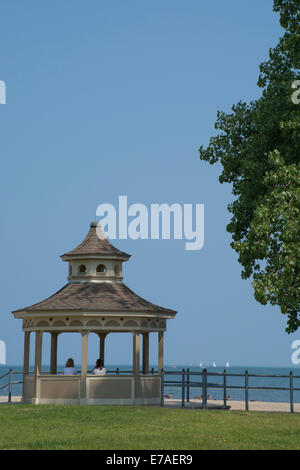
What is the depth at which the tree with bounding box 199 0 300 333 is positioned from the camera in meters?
22.8

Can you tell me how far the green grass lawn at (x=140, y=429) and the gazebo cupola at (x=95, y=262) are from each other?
6711 millimetres

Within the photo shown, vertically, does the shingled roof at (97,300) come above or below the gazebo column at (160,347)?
above

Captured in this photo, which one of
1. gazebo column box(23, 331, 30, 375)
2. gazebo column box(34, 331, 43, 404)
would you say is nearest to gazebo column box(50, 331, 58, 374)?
gazebo column box(23, 331, 30, 375)

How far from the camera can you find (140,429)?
20188 mm

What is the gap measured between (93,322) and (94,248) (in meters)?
3.53

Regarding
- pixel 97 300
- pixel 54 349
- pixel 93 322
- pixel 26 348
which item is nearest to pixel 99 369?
pixel 93 322

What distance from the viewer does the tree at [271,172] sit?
2275 cm

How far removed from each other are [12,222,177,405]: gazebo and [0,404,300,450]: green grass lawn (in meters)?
2.50

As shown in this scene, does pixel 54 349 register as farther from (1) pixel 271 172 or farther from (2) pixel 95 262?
(1) pixel 271 172

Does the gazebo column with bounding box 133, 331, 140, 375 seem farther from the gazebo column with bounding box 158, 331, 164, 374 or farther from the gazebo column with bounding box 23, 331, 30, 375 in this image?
the gazebo column with bounding box 23, 331, 30, 375

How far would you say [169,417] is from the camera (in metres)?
23.7

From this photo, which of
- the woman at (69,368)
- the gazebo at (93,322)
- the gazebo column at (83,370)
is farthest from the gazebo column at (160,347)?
the woman at (69,368)

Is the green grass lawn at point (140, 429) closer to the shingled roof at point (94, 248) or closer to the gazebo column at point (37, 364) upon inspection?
the gazebo column at point (37, 364)
